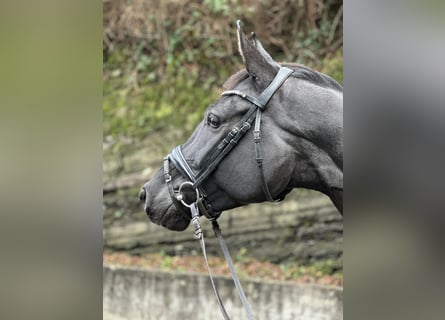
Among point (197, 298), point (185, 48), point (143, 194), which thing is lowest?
point (197, 298)

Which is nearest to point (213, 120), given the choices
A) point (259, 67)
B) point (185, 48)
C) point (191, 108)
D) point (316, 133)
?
point (259, 67)

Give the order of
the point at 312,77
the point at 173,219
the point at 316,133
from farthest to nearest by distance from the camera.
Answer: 1. the point at 173,219
2. the point at 312,77
3. the point at 316,133

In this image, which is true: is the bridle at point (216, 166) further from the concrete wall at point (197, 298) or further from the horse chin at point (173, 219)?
the concrete wall at point (197, 298)

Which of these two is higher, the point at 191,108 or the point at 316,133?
the point at 191,108

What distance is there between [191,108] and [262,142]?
3.84m

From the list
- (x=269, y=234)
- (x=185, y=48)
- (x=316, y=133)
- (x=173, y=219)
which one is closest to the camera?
(x=316, y=133)

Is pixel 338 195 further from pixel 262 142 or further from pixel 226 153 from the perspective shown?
pixel 226 153

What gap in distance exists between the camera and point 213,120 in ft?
7.23

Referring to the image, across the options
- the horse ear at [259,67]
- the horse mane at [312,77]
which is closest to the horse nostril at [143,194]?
the horse mane at [312,77]

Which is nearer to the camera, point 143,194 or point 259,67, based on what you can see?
point 259,67

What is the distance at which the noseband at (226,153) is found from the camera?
2.13m

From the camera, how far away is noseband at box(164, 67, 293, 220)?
2133mm
